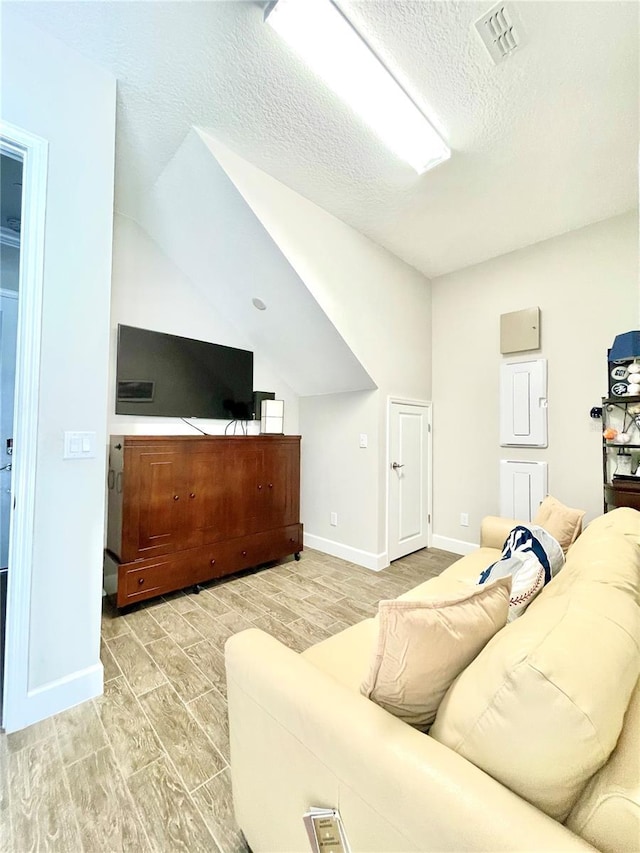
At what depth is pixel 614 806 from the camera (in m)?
0.51

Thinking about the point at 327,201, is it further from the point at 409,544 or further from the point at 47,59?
the point at 409,544

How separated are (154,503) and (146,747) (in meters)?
1.41

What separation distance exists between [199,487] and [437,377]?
2.74m

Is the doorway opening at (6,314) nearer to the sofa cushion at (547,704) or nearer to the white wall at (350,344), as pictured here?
the white wall at (350,344)

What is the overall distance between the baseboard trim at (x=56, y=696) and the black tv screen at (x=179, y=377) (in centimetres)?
181

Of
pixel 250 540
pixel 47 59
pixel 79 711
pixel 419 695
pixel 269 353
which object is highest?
pixel 47 59

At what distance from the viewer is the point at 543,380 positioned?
3.15 m

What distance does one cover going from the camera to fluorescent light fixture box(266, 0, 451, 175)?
1.49 meters

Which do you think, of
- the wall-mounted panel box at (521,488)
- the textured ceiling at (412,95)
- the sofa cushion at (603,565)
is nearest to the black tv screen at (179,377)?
the textured ceiling at (412,95)

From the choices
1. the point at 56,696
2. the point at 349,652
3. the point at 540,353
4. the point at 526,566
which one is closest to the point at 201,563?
the point at 56,696

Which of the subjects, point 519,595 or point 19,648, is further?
point 19,648

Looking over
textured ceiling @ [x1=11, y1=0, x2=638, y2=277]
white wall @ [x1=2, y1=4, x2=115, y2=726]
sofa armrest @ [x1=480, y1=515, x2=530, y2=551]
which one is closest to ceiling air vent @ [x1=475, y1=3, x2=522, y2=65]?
textured ceiling @ [x1=11, y1=0, x2=638, y2=277]

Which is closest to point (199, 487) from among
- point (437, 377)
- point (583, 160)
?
point (437, 377)

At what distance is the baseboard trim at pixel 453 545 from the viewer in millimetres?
3587
